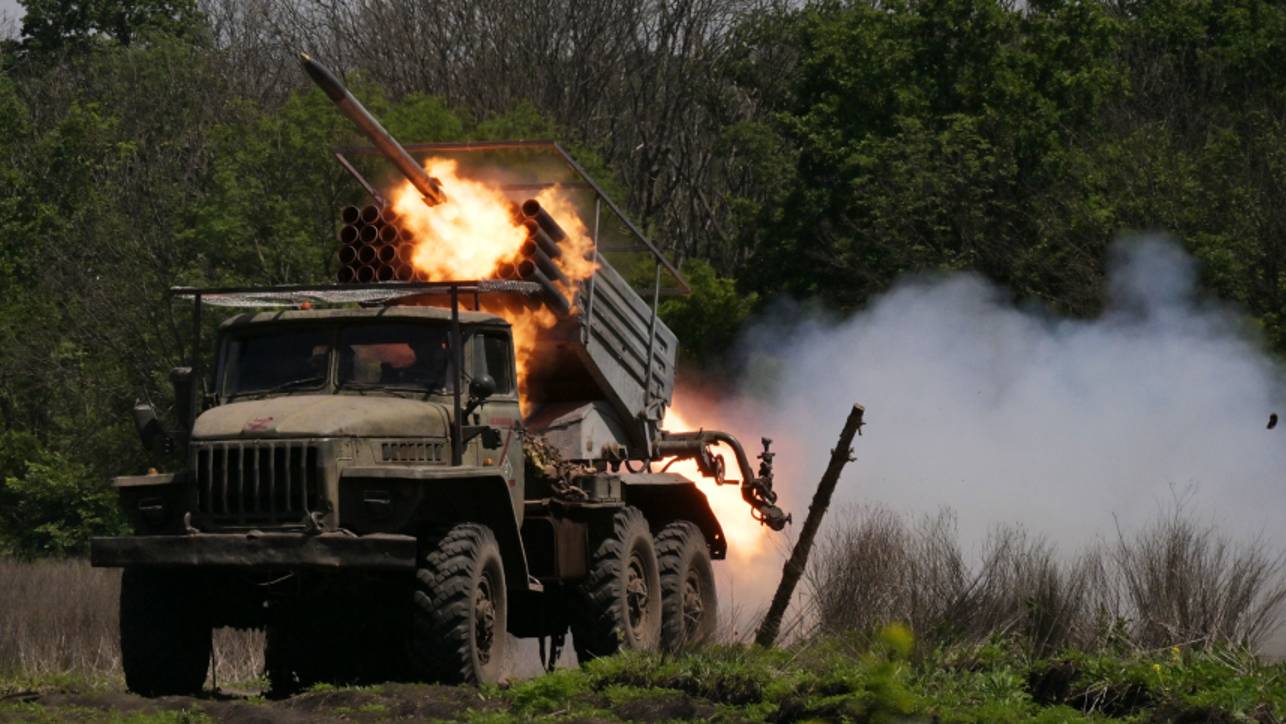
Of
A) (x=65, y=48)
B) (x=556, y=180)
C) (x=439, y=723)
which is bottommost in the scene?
(x=439, y=723)

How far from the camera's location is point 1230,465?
25.5 m

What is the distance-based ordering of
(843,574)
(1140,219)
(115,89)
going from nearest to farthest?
(843,574), (1140,219), (115,89)

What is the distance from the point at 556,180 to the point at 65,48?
43.1 meters

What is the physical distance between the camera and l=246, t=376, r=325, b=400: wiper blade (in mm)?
15203

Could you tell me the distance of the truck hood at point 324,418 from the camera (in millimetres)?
14133

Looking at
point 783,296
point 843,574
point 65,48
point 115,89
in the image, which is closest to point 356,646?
point 843,574

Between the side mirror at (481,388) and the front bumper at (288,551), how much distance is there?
4.15 feet

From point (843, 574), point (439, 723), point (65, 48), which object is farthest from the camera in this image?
point (65, 48)

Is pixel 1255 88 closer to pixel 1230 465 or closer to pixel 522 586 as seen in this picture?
pixel 1230 465

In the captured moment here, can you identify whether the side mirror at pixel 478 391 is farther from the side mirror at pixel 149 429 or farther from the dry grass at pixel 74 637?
the dry grass at pixel 74 637

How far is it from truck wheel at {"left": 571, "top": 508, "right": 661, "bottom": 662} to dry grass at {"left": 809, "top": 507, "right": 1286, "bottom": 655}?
1.31 metres

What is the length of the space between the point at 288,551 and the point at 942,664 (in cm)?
419

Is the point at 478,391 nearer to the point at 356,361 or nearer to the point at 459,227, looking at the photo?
the point at 356,361

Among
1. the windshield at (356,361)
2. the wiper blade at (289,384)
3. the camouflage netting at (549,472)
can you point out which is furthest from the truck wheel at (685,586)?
the wiper blade at (289,384)
